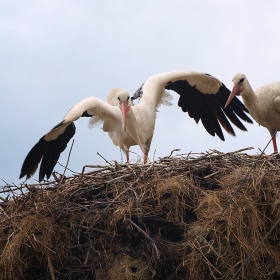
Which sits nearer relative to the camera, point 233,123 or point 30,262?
point 30,262

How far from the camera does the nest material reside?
4.70 metres

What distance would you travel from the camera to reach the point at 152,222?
509 cm

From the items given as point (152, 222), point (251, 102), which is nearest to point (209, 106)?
point (251, 102)

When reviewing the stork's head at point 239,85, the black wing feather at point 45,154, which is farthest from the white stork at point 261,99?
the black wing feather at point 45,154

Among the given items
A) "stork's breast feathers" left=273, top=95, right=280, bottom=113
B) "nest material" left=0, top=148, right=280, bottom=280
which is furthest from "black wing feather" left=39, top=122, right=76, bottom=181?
"stork's breast feathers" left=273, top=95, right=280, bottom=113

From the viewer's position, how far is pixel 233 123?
7.32m

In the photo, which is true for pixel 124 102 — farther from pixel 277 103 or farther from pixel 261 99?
pixel 277 103

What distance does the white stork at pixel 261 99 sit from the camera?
265 inches

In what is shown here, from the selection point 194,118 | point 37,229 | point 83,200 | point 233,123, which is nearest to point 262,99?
point 233,123

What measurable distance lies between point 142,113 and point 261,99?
121 centimetres

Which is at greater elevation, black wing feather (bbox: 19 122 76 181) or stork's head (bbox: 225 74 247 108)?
stork's head (bbox: 225 74 247 108)

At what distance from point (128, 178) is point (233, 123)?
227 cm

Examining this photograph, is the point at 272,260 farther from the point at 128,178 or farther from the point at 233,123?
the point at 233,123

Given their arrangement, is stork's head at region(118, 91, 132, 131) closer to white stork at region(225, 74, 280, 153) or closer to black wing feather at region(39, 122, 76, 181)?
black wing feather at region(39, 122, 76, 181)
